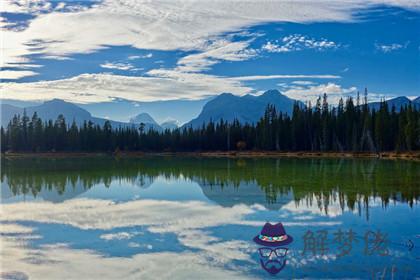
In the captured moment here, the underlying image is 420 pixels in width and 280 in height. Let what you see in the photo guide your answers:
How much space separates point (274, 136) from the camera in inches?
4090

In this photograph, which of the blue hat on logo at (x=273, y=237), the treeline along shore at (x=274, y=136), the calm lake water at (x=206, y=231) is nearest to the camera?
the calm lake water at (x=206, y=231)

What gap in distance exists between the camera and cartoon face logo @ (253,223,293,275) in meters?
11.0

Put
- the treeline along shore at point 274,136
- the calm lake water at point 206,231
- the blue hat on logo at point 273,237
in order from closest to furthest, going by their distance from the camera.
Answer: the calm lake water at point 206,231
the blue hat on logo at point 273,237
the treeline along shore at point 274,136

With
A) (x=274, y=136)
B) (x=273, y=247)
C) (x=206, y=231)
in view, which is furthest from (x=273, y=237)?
(x=274, y=136)

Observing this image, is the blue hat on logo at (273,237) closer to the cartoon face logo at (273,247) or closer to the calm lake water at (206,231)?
the cartoon face logo at (273,247)

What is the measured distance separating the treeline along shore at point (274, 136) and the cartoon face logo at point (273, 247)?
65.6 meters

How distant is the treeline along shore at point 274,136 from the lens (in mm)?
81562

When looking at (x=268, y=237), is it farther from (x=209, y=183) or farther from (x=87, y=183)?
(x=87, y=183)

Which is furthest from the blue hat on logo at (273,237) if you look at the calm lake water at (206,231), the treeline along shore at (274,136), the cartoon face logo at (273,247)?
the treeline along shore at (274,136)

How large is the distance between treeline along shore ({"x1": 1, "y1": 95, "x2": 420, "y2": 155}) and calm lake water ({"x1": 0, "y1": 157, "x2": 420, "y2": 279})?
57.6 m

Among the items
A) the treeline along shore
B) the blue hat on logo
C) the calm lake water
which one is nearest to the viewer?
the calm lake water

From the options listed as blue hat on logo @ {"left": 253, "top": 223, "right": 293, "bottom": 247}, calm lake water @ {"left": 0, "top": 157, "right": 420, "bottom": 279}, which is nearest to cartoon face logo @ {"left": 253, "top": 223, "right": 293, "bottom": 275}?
blue hat on logo @ {"left": 253, "top": 223, "right": 293, "bottom": 247}

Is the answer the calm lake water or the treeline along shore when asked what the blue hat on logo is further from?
the treeline along shore

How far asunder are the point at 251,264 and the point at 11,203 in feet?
51.6
